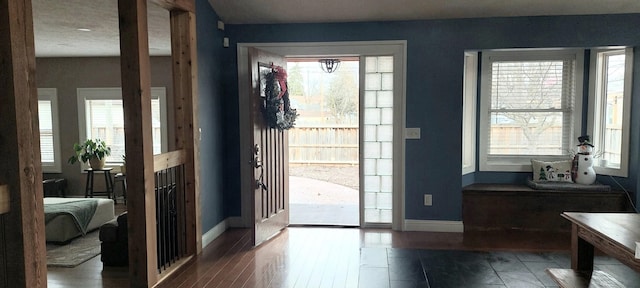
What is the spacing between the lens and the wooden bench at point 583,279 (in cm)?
262

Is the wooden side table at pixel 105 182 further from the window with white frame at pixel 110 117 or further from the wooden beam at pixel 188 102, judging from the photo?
the wooden beam at pixel 188 102

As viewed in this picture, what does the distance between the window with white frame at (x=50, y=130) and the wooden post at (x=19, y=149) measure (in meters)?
5.44

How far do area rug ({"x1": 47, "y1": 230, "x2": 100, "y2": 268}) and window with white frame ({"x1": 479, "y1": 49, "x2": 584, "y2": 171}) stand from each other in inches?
167

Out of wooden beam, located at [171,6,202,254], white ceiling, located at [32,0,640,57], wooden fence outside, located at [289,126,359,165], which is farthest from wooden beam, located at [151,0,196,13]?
wooden fence outside, located at [289,126,359,165]

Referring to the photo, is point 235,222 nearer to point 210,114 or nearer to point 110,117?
point 210,114

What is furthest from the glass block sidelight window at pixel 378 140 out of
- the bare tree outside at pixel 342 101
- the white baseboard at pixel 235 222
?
the bare tree outside at pixel 342 101

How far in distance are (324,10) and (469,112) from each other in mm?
1984

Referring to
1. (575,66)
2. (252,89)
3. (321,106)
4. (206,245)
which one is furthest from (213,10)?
(321,106)

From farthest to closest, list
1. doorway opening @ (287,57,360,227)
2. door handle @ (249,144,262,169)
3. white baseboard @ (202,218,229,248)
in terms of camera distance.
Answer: doorway opening @ (287,57,360,227), white baseboard @ (202,218,229,248), door handle @ (249,144,262,169)

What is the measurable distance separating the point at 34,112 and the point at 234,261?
2.16m

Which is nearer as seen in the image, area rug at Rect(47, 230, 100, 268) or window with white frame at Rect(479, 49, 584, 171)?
area rug at Rect(47, 230, 100, 268)

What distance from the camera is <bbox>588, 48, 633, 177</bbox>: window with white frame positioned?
4.64 m

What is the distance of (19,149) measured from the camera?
2.27 m

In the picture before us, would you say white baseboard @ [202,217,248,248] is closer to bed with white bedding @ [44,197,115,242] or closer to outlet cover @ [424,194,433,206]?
bed with white bedding @ [44,197,115,242]
